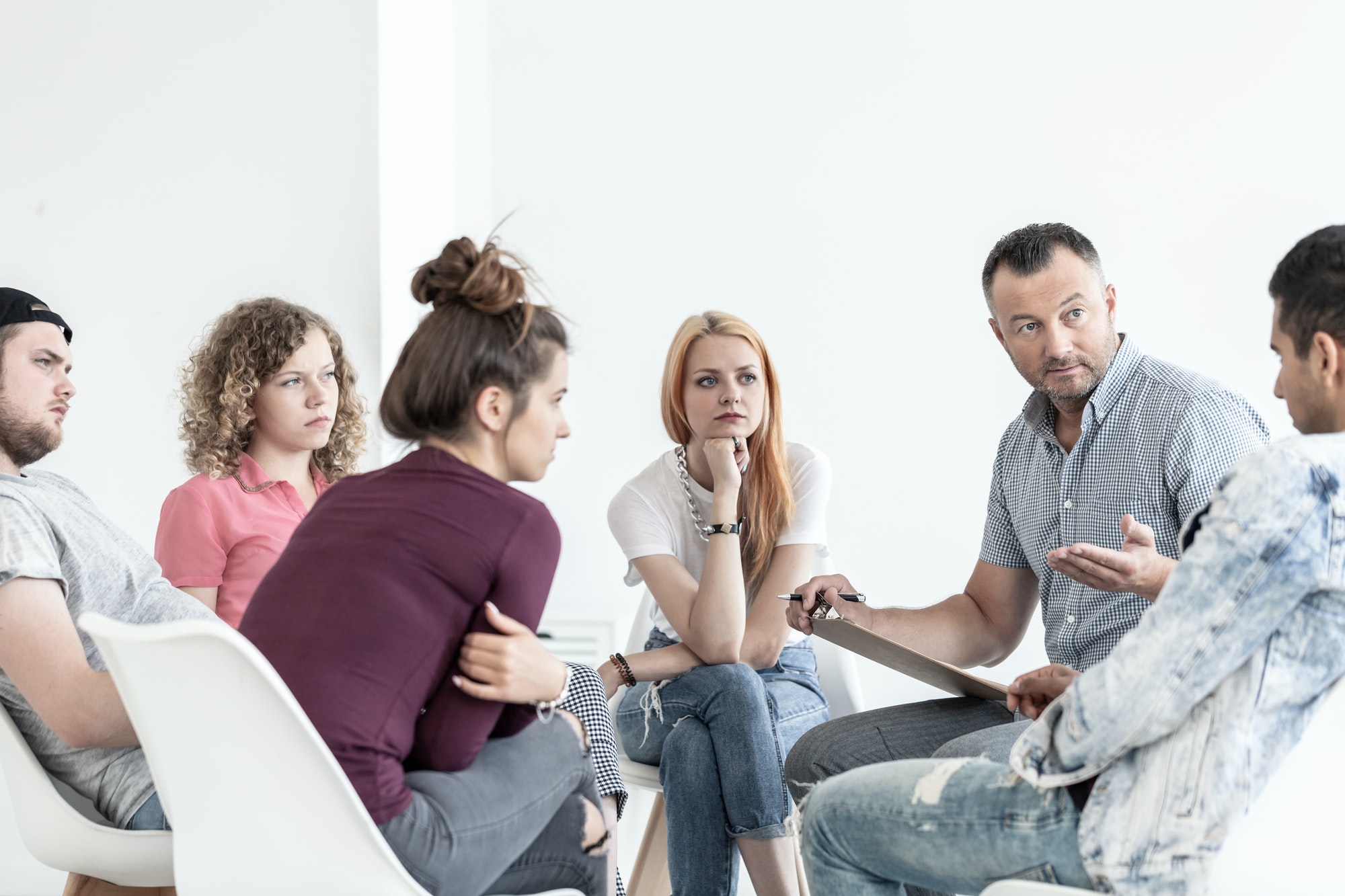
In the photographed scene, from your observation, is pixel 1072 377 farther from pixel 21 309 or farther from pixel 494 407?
pixel 21 309

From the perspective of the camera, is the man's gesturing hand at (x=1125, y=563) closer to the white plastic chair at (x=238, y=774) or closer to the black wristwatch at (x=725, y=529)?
the black wristwatch at (x=725, y=529)

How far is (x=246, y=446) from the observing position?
2141mm

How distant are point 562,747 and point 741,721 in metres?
0.71

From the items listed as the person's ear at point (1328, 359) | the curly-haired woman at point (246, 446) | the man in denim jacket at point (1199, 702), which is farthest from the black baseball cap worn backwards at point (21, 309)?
the person's ear at point (1328, 359)

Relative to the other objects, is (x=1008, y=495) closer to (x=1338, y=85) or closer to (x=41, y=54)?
(x=1338, y=85)

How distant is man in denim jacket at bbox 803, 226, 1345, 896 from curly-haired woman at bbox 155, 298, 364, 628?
1414 millimetres

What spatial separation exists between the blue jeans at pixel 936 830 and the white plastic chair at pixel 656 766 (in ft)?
2.76

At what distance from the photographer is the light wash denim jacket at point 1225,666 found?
3.19 ft

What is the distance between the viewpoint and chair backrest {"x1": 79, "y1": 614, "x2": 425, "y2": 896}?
1010 millimetres

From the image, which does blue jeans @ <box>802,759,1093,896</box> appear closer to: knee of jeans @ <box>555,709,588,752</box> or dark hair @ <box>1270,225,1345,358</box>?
knee of jeans @ <box>555,709,588,752</box>

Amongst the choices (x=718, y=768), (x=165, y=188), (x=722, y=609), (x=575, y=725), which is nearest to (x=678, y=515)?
(x=722, y=609)

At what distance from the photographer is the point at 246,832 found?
3.60 feet

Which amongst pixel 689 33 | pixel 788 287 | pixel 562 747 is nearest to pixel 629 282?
pixel 788 287

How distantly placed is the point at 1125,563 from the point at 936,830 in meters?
0.50
